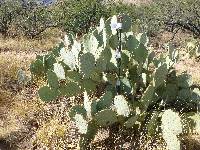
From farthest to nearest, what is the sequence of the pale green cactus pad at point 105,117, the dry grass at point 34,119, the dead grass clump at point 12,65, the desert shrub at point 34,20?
the desert shrub at point 34,20 < the dead grass clump at point 12,65 < the dry grass at point 34,119 < the pale green cactus pad at point 105,117

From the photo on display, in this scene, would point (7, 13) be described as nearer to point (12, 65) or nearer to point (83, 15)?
point (83, 15)

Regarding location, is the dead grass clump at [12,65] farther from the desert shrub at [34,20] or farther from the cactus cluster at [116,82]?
the desert shrub at [34,20]

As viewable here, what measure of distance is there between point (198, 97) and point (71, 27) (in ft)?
41.7

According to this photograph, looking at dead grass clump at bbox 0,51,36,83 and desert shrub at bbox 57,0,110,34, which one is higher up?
desert shrub at bbox 57,0,110,34

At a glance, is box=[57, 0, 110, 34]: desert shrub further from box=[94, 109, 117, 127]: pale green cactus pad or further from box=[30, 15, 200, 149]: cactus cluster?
box=[94, 109, 117, 127]: pale green cactus pad

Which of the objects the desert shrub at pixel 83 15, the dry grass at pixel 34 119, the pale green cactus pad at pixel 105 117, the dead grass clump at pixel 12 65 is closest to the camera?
the pale green cactus pad at pixel 105 117

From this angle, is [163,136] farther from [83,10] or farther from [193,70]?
[83,10]

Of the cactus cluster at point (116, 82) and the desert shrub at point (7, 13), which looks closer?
the cactus cluster at point (116, 82)

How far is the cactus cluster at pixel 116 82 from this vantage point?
16.1 ft

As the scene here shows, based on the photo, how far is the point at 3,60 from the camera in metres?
7.75

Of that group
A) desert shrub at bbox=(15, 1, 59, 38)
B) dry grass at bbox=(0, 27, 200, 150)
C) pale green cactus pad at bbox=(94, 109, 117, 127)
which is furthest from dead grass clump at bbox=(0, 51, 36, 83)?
desert shrub at bbox=(15, 1, 59, 38)

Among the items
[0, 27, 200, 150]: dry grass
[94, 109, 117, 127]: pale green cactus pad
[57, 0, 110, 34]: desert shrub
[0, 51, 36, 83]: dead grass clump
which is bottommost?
[94, 109, 117, 127]: pale green cactus pad

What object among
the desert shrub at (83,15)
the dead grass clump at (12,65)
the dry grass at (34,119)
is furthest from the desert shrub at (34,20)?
the dry grass at (34,119)

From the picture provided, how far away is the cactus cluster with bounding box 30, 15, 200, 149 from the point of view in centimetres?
491
